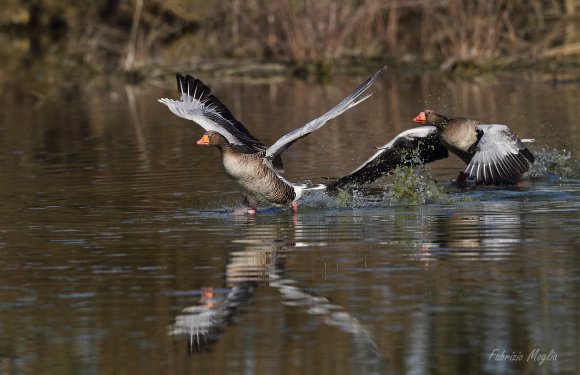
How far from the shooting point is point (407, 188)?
44.2ft

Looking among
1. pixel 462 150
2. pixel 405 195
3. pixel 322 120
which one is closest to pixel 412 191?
pixel 405 195

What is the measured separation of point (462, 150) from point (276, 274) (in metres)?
6.03

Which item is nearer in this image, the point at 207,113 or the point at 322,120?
the point at 322,120

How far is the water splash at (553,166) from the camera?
15242 millimetres

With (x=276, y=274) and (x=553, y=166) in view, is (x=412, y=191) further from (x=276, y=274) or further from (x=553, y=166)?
(x=276, y=274)

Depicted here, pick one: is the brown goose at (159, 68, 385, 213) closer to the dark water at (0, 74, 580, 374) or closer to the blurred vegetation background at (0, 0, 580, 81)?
the dark water at (0, 74, 580, 374)

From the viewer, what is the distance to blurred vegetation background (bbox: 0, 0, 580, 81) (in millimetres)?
30406

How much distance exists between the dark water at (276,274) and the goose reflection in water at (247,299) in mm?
19

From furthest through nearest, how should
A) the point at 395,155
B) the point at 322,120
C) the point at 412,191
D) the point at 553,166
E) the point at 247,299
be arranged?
the point at 553,166 → the point at 395,155 → the point at 412,191 → the point at 322,120 → the point at 247,299

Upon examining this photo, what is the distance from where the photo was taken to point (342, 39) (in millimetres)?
31516
